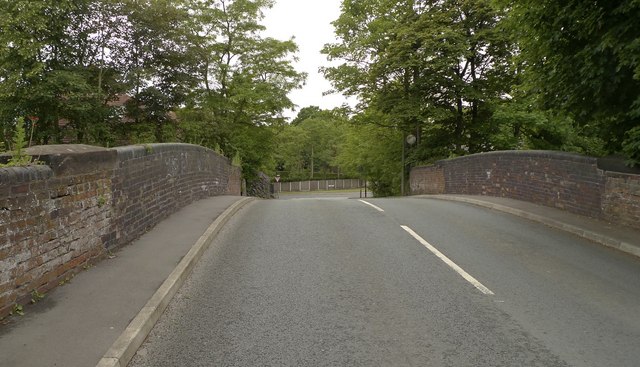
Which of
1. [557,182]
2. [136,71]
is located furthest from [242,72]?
[557,182]

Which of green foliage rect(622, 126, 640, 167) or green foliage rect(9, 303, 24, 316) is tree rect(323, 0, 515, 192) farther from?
green foliage rect(9, 303, 24, 316)

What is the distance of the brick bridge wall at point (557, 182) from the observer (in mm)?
8898

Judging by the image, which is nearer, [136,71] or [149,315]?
[149,315]

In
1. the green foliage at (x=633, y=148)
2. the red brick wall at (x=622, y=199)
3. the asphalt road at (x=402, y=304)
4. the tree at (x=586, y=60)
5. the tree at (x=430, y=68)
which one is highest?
the tree at (x=430, y=68)

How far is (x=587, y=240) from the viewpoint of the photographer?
862 centimetres

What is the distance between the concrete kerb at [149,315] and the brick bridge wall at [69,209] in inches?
45.9

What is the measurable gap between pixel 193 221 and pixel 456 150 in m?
19.7

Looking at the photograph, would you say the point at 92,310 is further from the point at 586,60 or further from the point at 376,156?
the point at 376,156

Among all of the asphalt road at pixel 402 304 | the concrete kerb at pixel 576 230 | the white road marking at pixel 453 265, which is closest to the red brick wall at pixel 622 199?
the concrete kerb at pixel 576 230

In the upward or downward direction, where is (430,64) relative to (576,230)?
upward

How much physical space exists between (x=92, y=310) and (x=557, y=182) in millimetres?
10796

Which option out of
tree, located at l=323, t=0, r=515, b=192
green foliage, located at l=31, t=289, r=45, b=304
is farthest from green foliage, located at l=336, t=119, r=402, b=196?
green foliage, located at l=31, t=289, r=45, b=304

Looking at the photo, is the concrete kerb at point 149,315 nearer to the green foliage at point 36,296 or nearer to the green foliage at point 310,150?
the green foliage at point 36,296

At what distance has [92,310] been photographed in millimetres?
4633
